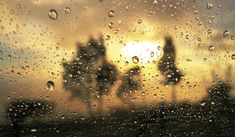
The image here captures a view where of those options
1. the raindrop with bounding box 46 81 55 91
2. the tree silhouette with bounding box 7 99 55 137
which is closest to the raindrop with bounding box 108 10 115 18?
the raindrop with bounding box 46 81 55 91

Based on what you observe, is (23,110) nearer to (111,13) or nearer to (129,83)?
(129,83)

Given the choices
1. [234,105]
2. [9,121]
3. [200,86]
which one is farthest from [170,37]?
[9,121]

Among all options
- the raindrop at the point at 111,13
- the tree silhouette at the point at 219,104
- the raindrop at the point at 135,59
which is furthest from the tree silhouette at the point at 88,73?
the tree silhouette at the point at 219,104

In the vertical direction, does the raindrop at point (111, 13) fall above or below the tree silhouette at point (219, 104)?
above

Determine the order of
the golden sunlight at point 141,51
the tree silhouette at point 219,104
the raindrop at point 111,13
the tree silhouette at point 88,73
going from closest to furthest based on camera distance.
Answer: the raindrop at point 111,13, the golden sunlight at point 141,51, the tree silhouette at point 88,73, the tree silhouette at point 219,104

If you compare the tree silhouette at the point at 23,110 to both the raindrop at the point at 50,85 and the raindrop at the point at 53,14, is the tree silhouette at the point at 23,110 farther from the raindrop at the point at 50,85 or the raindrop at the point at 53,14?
the raindrop at the point at 53,14

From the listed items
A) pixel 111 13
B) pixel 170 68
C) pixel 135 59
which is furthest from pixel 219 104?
pixel 111 13
